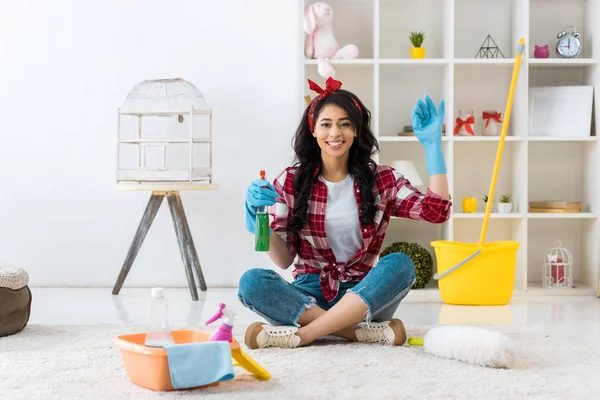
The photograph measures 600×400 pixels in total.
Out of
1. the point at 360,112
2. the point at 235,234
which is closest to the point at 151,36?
the point at 235,234

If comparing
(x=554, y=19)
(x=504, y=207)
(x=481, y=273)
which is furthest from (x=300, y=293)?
(x=554, y=19)

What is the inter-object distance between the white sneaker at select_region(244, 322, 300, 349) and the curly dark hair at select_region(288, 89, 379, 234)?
1.11 feet

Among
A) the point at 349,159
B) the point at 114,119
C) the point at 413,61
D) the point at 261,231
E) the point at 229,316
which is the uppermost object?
the point at 413,61

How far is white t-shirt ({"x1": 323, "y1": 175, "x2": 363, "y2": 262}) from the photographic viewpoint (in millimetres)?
2504

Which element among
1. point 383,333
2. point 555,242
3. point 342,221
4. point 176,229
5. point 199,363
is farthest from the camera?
point 555,242

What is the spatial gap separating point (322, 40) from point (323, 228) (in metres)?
1.54

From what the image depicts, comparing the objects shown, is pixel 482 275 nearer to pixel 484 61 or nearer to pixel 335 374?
pixel 484 61

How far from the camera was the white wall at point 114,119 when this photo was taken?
161 inches

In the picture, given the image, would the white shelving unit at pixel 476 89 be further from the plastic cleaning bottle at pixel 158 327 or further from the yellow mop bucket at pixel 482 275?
the plastic cleaning bottle at pixel 158 327

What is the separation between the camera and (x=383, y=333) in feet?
7.88

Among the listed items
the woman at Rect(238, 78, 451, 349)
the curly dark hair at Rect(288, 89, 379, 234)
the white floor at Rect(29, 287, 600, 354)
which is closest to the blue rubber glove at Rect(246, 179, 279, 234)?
the woman at Rect(238, 78, 451, 349)

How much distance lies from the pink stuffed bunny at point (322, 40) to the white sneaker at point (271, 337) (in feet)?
5.57

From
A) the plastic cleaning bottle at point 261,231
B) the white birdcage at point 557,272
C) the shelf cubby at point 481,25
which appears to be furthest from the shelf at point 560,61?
the plastic cleaning bottle at point 261,231

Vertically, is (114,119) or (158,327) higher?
(114,119)
